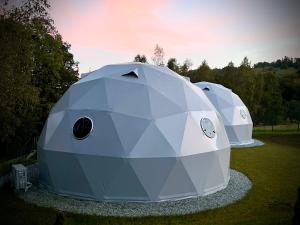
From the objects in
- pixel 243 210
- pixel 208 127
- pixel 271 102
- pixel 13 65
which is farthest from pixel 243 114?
pixel 13 65

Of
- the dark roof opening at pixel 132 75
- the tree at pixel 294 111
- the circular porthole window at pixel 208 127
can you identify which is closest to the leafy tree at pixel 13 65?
the dark roof opening at pixel 132 75

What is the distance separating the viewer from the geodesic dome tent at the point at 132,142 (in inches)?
511

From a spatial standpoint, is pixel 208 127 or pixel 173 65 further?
pixel 173 65

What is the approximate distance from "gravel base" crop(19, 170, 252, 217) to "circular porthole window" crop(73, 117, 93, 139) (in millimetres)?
2606

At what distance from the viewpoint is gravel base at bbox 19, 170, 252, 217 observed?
Answer: 12.1m

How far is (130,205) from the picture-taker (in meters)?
12.7

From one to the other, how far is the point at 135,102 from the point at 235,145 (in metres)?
19.5

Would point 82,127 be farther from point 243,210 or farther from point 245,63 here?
point 245,63

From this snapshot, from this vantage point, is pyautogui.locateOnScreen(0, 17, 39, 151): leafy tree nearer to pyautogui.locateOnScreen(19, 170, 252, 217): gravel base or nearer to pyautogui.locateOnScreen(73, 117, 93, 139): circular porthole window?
pyautogui.locateOnScreen(73, 117, 93, 139): circular porthole window

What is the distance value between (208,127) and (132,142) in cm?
397

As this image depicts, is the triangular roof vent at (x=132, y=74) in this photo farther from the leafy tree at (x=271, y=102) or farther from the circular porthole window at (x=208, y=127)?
the leafy tree at (x=271, y=102)

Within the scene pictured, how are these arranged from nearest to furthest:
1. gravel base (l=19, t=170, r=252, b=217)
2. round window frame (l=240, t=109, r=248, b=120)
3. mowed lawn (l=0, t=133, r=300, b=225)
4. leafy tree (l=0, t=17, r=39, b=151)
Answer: mowed lawn (l=0, t=133, r=300, b=225) < gravel base (l=19, t=170, r=252, b=217) < leafy tree (l=0, t=17, r=39, b=151) < round window frame (l=240, t=109, r=248, b=120)

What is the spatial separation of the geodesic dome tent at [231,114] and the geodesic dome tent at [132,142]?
54.2ft

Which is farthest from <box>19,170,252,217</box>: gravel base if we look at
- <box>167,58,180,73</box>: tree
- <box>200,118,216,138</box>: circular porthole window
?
<box>167,58,180,73</box>: tree
